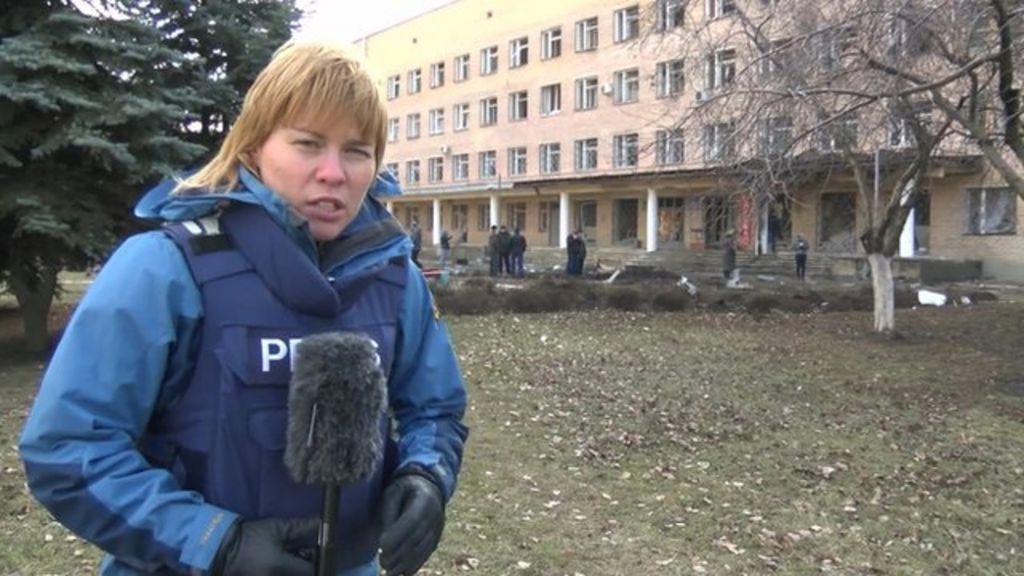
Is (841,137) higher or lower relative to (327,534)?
higher

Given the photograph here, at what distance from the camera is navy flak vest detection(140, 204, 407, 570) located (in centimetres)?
166

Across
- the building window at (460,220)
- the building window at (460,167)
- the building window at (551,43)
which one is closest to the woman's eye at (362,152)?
the building window at (551,43)

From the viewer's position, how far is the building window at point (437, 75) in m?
59.0

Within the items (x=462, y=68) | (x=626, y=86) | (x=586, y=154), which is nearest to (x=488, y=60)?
Answer: (x=462, y=68)

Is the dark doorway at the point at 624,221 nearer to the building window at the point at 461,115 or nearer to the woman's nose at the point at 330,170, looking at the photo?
the building window at the point at 461,115

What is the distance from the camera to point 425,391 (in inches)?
81.8

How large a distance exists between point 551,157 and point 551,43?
629cm

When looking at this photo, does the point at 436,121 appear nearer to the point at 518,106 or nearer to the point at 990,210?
the point at 518,106

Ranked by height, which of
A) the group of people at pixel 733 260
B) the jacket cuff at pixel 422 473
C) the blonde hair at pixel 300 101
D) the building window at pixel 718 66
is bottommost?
the group of people at pixel 733 260

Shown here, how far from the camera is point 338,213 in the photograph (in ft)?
6.00

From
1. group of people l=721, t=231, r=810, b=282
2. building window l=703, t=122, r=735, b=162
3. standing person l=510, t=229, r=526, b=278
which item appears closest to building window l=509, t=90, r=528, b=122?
standing person l=510, t=229, r=526, b=278

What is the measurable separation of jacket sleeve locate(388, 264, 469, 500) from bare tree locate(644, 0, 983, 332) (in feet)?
28.0

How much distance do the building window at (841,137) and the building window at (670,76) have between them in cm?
274

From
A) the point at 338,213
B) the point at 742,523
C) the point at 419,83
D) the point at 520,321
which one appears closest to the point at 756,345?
the point at 520,321
